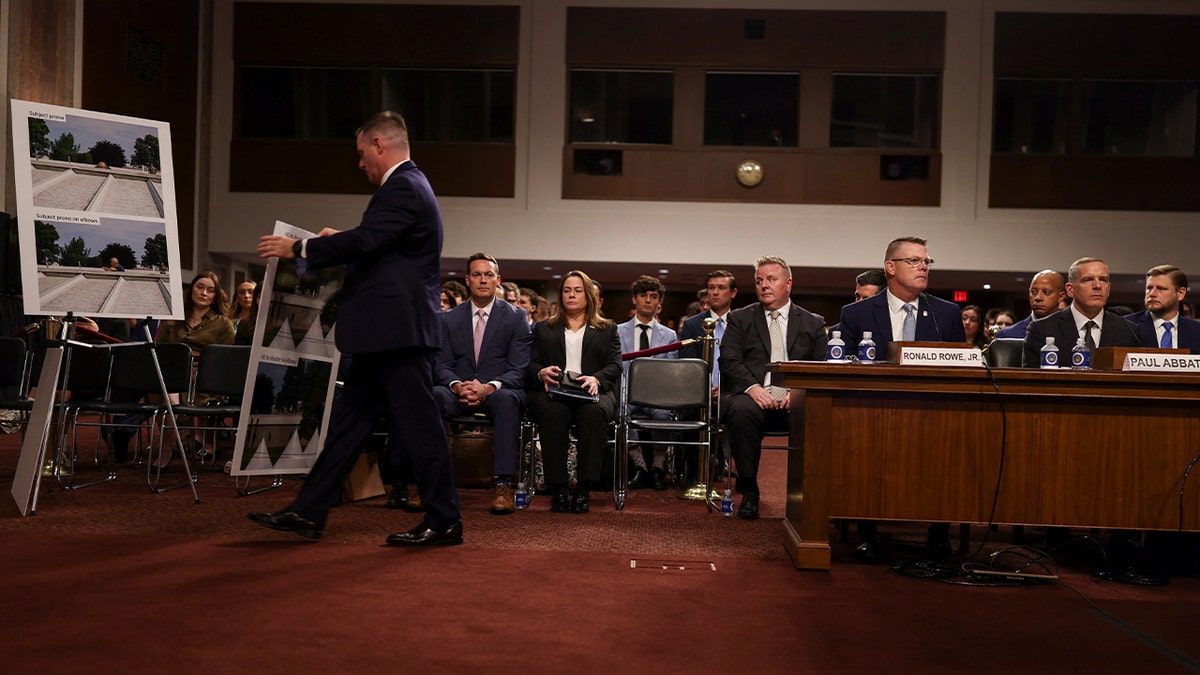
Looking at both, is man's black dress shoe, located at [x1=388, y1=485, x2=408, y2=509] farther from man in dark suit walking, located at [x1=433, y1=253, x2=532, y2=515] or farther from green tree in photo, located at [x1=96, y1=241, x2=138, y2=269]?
green tree in photo, located at [x1=96, y1=241, x2=138, y2=269]

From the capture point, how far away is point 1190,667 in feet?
8.01

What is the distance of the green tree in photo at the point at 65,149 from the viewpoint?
4238 millimetres

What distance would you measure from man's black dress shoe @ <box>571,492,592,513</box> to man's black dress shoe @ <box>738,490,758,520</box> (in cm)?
78

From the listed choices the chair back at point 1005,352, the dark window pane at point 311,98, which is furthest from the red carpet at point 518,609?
the dark window pane at point 311,98

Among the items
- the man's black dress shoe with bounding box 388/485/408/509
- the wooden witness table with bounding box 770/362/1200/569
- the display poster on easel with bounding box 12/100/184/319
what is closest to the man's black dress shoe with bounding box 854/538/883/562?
the wooden witness table with bounding box 770/362/1200/569

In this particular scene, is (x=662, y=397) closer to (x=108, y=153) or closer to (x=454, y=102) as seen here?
(x=108, y=153)

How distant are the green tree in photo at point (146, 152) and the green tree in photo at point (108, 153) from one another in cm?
5

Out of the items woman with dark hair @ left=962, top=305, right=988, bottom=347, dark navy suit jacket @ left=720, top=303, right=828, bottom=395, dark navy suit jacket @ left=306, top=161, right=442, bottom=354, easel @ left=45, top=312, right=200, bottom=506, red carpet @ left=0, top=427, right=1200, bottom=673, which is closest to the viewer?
red carpet @ left=0, top=427, right=1200, bottom=673

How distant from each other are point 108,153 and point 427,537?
233 centimetres

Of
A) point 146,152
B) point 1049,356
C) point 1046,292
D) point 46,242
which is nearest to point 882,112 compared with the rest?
point 1046,292

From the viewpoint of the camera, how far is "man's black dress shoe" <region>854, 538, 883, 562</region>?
3793 millimetres

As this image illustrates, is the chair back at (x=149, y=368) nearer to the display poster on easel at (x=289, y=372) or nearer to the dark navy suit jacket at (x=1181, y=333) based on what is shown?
the display poster on easel at (x=289, y=372)

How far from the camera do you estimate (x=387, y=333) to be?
360 cm

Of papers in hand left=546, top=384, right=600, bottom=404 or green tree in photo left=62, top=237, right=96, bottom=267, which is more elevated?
green tree in photo left=62, top=237, right=96, bottom=267
